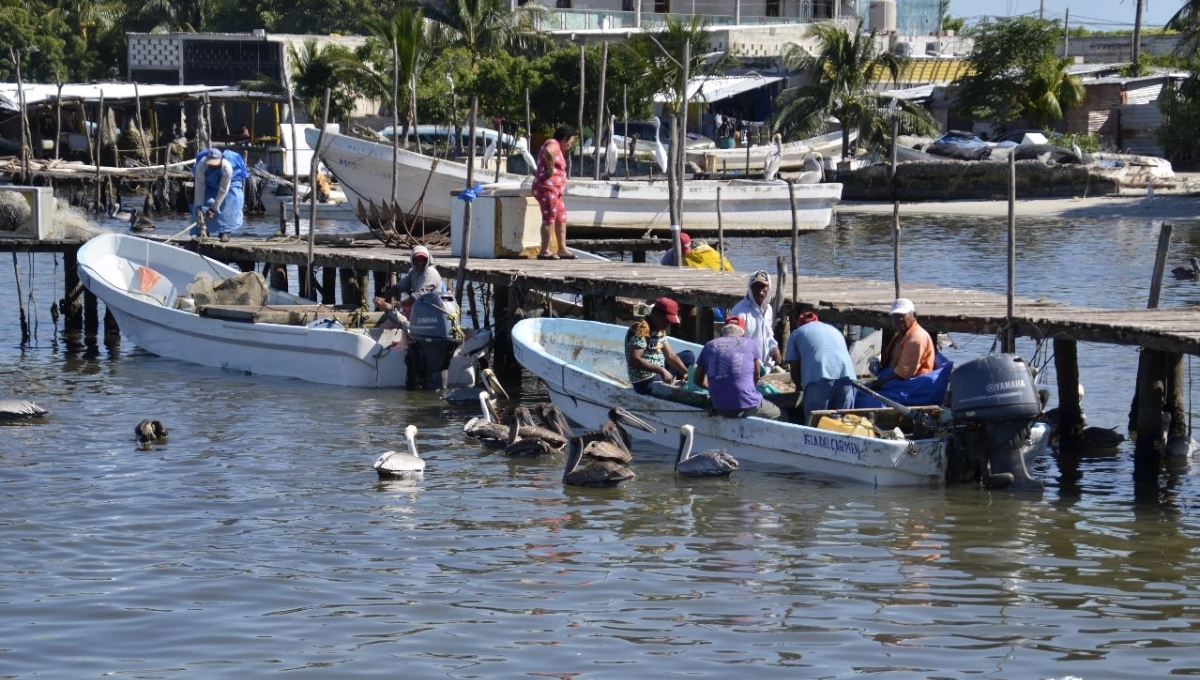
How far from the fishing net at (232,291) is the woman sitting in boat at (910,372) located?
9.83 metres

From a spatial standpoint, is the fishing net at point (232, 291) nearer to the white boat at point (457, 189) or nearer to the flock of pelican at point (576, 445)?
the flock of pelican at point (576, 445)

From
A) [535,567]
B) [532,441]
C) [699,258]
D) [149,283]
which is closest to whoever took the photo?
[535,567]

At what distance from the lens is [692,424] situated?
48.1 feet

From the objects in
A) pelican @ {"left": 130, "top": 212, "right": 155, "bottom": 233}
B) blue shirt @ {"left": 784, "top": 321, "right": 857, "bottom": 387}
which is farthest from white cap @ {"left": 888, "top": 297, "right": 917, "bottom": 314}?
pelican @ {"left": 130, "top": 212, "right": 155, "bottom": 233}

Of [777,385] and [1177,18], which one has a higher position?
[1177,18]

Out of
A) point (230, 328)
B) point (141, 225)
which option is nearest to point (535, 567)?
point (230, 328)

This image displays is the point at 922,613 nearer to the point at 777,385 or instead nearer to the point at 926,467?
the point at 926,467

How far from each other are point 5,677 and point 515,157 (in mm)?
28007

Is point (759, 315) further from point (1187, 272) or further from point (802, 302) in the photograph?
point (1187, 272)

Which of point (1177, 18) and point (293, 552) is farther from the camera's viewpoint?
point (1177, 18)

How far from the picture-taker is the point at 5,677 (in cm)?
880

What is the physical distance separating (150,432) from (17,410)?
2079 millimetres

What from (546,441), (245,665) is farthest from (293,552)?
(546,441)

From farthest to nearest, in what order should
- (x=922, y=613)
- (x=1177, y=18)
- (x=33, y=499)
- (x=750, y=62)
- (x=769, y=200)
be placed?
(x=750, y=62) < (x=1177, y=18) < (x=769, y=200) < (x=33, y=499) < (x=922, y=613)
